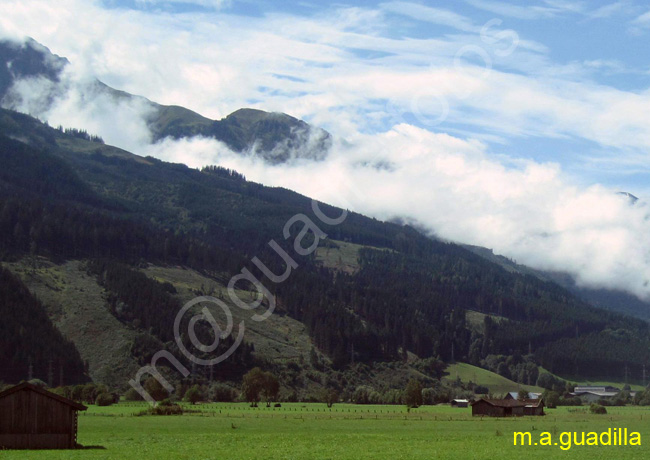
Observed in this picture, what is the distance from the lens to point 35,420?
52500mm

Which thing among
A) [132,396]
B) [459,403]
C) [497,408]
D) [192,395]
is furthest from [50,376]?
[497,408]

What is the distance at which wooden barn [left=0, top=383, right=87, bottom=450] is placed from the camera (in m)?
51.7

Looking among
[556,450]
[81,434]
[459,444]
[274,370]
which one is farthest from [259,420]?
[274,370]

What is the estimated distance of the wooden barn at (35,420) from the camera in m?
51.7

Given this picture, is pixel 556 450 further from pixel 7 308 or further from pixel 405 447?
pixel 7 308

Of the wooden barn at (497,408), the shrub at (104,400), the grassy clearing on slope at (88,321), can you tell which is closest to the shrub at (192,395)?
the shrub at (104,400)

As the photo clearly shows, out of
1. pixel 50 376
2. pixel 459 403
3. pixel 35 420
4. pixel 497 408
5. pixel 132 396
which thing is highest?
pixel 35 420

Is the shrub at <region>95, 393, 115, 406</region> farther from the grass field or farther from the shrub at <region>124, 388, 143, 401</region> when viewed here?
the grass field

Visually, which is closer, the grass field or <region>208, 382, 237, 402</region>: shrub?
the grass field

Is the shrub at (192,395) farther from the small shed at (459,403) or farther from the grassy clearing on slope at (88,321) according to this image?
the small shed at (459,403)

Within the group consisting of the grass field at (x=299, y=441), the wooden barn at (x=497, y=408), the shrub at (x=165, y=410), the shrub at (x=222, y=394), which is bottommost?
the shrub at (x=222, y=394)

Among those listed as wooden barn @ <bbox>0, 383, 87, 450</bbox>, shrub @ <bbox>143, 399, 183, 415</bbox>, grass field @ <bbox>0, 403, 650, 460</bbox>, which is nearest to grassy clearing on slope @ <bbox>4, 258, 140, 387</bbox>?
shrub @ <bbox>143, 399, 183, 415</bbox>

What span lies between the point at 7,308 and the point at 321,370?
73730 mm

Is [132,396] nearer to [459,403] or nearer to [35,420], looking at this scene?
[459,403]
